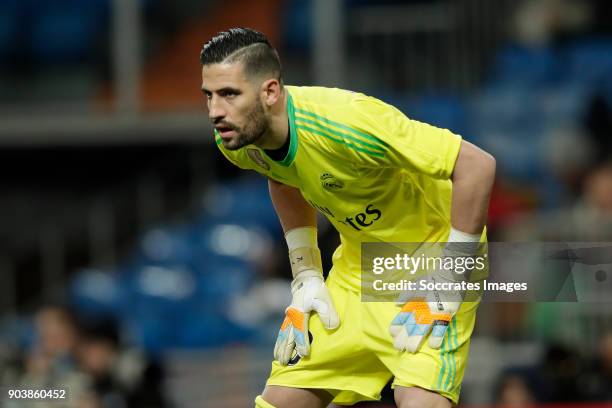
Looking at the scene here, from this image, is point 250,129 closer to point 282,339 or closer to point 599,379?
point 282,339

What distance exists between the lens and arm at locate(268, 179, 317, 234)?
5.25 meters

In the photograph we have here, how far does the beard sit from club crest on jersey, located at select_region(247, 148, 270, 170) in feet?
0.72

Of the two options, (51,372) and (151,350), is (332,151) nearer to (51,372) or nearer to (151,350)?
(51,372)

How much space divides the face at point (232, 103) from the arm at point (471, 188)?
673 millimetres

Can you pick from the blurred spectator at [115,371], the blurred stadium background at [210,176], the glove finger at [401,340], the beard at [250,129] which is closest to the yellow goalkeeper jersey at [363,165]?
the beard at [250,129]

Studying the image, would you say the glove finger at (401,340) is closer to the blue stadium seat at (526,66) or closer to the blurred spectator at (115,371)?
the blurred spectator at (115,371)

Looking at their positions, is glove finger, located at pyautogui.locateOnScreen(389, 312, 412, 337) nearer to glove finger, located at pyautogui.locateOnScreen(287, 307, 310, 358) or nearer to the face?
glove finger, located at pyautogui.locateOnScreen(287, 307, 310, 358)

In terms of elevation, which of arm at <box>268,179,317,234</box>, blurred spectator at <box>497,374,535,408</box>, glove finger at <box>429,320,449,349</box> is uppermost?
arm at <box>268,179,317,234</box>

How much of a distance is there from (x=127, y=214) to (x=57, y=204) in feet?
2.69

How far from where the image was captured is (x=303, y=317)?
5.09 metres

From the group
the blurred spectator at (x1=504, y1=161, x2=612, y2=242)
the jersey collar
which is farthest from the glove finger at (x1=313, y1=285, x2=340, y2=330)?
→ the blurred spectator at (x1=504, y1=161, x2=612, y2=242)

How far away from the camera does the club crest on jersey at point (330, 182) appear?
4.82 metres

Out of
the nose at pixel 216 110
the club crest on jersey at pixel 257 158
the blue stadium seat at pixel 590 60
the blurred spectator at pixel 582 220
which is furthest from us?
the blue stadium seat at pixel 590 60

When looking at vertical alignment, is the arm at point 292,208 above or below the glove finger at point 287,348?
above
